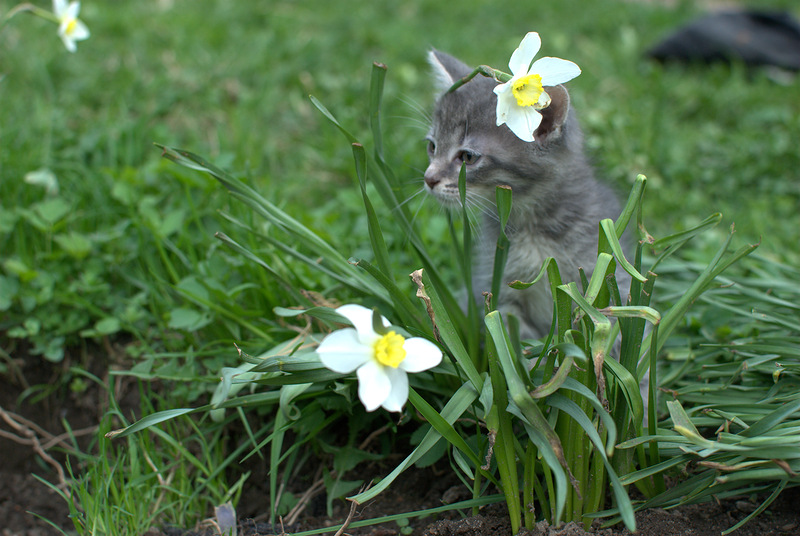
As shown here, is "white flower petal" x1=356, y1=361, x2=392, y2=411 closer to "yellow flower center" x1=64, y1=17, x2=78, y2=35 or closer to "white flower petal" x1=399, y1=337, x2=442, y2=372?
"white flower petal" x1=399, y1=337, x2=442, y2=372

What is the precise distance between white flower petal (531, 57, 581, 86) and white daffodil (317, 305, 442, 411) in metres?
0.77

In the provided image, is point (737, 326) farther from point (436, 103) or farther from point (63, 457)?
point (63, 457)

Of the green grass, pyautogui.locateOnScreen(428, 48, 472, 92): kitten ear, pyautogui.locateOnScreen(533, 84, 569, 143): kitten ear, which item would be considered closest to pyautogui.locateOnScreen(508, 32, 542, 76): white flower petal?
pyautogui.locateOnScreen(533, 84, 569, 143): kitten ear

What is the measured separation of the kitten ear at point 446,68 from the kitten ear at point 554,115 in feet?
1.23

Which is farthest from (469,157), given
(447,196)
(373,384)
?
(373,384)

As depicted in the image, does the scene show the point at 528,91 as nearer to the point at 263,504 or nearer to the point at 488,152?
the point at 488,152

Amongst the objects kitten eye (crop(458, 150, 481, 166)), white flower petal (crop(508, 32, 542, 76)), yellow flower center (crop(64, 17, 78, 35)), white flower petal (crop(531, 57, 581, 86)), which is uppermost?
yellow flower center (crop(64, 17, 78, 35))

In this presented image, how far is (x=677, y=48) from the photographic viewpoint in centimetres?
546

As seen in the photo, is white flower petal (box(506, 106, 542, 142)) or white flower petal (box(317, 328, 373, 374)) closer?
white flower petal (box(317, 328, 373, 374))

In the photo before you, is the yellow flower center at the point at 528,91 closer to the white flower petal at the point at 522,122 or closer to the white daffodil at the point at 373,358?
the white flower petal at the point at 522,122

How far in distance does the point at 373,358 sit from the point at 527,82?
32.0 inches

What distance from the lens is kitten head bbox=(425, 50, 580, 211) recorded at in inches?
89.4

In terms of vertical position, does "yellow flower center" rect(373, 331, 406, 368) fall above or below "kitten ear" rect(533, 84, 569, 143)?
below

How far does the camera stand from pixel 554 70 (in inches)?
67.6
